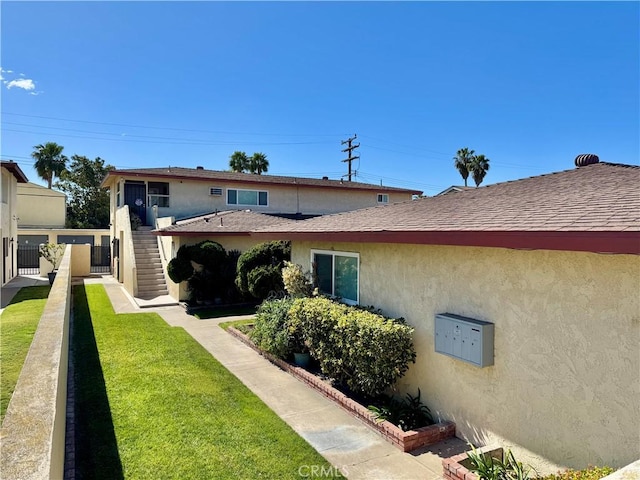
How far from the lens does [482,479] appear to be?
425 cm

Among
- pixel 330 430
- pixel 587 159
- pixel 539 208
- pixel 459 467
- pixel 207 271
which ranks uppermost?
pixel 587 159

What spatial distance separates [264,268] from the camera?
12.6 metres

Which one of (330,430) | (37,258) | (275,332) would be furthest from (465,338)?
(37,258)

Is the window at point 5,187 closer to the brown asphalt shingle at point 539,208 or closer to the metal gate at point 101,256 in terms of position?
the metal gate at point 101,256

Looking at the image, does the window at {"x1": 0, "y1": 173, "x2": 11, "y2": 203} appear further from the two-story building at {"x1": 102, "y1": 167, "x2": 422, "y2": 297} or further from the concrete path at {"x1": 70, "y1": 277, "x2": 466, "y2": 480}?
the concrete path at {"x1": 70, "y1": 277, "x2": 466, "y2": 480}

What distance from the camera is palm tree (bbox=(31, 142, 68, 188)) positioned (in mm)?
46781

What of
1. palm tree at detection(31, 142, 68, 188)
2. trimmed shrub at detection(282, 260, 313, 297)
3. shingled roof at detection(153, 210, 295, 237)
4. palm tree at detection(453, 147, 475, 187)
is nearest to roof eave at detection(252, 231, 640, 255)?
trimmed shrub at detection(282, 260, 313, 297)

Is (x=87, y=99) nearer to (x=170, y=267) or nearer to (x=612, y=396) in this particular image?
(x=170, y=267)

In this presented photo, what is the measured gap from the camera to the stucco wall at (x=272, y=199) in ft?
73.1

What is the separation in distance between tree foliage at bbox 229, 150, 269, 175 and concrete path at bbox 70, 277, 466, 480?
3673 cm

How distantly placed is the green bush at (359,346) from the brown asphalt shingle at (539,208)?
1.53m

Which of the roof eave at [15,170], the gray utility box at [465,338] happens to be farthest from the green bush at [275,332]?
the roof eave at [15,170]

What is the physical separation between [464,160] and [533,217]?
44198 millimetres

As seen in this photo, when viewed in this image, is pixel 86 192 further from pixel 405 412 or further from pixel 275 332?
pixel 405 412
